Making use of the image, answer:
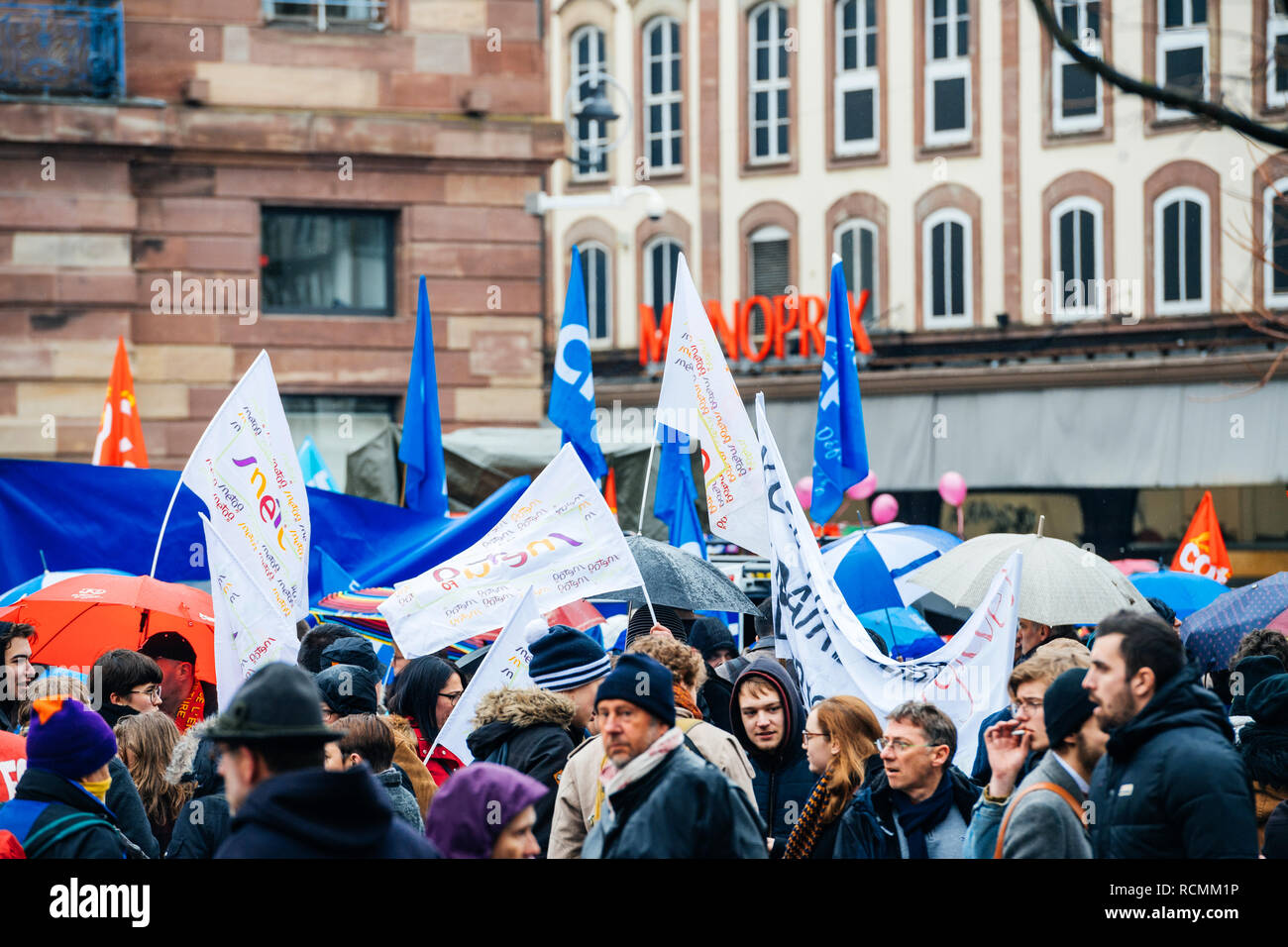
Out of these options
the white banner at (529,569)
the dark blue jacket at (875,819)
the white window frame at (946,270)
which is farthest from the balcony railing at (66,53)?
the white window frame at (946,270)

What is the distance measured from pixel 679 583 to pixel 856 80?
2315 centimetres

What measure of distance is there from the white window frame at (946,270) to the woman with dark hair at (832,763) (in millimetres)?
23855

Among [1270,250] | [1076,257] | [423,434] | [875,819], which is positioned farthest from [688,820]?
[1076,257]

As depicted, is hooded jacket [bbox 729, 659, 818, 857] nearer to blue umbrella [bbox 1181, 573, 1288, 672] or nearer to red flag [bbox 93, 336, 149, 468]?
blue umbrella [bbox 1181, 573, 1288, 672]

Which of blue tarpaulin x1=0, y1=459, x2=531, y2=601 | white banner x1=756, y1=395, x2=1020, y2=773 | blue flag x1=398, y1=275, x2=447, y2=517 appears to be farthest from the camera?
blue flag x1=398, y1=275, x2=447, y2=517

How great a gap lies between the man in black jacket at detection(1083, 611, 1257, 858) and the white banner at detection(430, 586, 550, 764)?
8.38 ft

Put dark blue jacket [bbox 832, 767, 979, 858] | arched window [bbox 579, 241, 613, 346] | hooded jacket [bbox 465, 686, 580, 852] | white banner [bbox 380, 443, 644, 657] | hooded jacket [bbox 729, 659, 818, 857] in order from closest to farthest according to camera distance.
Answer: dark blue jacket [bbox 832, 767, 979, 858] < hooded jacket [bbox 465, 686, 580, 852] < hooded jacket [bbox 729, 659, 818, 857] < white banner [bbox 380, 443, 644, 657] < arched window [bbox 579, 241, 613, 346]

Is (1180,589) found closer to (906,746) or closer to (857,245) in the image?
(906,746)

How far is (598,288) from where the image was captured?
3341 cm

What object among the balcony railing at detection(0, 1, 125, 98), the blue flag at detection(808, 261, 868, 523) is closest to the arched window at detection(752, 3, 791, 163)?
the balcony railing at detection(0, 1, 125, 98)

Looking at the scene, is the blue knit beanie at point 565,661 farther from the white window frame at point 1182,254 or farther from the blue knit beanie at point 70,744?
the white window frame at point 1182,254

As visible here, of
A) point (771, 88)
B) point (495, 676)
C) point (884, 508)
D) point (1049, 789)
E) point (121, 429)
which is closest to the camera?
point (1049, 789)

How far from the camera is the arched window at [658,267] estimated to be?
32.6 metres

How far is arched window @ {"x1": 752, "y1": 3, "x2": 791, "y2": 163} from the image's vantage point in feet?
104
